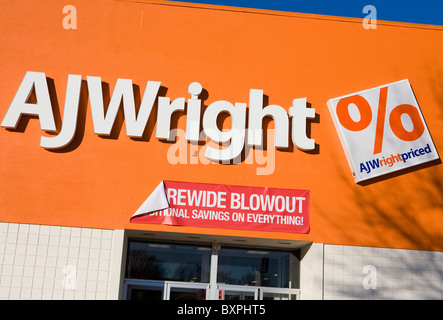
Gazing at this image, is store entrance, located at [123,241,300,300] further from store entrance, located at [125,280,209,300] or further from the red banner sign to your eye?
the red banner sign

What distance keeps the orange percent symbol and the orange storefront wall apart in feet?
0.95

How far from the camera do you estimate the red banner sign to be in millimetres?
12219

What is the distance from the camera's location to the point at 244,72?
13156 millimetres

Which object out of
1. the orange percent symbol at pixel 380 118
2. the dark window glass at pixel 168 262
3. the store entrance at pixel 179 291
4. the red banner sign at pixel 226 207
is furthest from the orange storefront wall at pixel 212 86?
the store entrance at pixel 179 291

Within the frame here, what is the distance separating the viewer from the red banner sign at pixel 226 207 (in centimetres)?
1222

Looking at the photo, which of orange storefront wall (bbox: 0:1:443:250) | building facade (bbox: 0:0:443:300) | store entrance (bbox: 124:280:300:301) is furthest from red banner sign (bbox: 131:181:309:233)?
store entrance (bbox: 124:280:300:301)

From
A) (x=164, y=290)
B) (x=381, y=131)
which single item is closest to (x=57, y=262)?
(x=164, y=290)

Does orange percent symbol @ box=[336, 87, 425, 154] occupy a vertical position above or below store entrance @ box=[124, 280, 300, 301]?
above

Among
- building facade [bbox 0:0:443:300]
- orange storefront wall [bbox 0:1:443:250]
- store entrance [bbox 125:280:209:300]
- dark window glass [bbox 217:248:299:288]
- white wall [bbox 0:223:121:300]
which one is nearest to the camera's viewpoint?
white wall [bbox 0:223:121:300]

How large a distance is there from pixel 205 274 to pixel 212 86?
430cm
